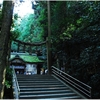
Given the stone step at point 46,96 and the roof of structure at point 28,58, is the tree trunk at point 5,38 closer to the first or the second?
the stone step at point 46,96

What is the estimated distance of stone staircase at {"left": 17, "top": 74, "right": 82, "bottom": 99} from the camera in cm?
835

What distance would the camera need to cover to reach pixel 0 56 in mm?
5195

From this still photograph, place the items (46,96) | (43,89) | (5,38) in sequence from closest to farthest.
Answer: (5,38)
(46,96)
(43,89)

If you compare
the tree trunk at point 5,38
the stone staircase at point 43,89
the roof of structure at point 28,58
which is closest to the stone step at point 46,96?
the stone staircase at point 43,89

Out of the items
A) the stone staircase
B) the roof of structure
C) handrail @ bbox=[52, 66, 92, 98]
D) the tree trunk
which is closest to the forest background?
handrail @ bbox=[52, 66, 92, 98]

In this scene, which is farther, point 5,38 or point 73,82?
point 73,82

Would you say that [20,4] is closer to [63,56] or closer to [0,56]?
[0,56]

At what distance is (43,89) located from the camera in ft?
30.1

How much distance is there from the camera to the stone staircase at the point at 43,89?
8.35 m

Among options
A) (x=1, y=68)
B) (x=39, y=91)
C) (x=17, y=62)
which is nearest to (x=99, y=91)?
(x=39, y=91)

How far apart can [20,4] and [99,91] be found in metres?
5.85

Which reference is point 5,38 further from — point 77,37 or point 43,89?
point 77,37

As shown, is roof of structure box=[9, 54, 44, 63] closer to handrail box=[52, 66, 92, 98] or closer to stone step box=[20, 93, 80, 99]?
handrail box=[52, 66, 92, 98]

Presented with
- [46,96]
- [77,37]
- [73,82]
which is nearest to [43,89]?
[46,96]
